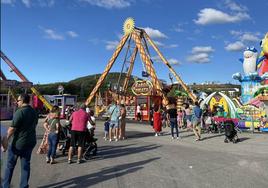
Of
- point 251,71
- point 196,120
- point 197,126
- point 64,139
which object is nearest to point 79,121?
point 64,139

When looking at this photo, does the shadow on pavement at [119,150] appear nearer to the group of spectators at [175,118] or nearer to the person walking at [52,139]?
the person walking at [52,139]

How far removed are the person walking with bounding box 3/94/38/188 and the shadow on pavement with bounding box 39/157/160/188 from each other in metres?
0.94

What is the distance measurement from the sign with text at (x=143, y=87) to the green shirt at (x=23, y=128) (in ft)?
86.5

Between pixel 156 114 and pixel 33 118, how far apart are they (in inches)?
447

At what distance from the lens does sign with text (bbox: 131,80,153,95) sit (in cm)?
3291

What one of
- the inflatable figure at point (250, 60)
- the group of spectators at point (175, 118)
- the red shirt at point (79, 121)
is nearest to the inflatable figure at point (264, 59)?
the inflatable figure at point (250, 60)

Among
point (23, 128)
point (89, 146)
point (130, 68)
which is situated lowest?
point (89, 146)

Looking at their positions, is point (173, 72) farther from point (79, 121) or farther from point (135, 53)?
point (79, 121)

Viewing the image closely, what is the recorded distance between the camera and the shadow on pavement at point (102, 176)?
7258 millimetres

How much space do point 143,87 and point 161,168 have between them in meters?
24.5

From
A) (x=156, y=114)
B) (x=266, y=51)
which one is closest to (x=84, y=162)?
(x=156, y=114)

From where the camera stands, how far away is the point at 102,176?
26.4ft

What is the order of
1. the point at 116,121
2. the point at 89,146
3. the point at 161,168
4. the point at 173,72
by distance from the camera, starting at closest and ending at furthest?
the point at 161,168 < the point at 89,146 < the point at 116,121 < the point at 173,72

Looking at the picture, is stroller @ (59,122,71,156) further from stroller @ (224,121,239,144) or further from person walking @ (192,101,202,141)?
stroller @ (224,121,239,144)
